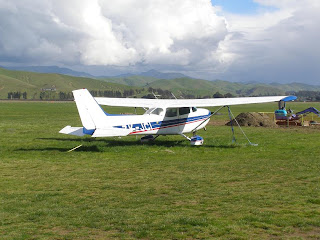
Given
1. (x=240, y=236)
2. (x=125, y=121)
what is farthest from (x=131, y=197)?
(x=125, y=121)

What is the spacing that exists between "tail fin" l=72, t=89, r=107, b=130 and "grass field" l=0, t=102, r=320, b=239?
1.40m

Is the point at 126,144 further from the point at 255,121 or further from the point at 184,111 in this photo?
the point at 255,121

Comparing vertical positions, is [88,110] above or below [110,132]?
above

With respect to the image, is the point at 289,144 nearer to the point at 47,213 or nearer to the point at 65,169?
the point at 65,169

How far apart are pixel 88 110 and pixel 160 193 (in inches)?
285

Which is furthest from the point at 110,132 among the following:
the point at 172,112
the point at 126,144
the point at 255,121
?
the point at 255,121

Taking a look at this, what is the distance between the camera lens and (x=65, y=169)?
1224 centimetres

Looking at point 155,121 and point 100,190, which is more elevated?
point 155,121

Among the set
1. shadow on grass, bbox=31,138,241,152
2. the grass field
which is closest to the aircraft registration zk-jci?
shadow on grass, bbox=31,138,241,152

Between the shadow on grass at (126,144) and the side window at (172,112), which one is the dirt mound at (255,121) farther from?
the side window at (172,112)

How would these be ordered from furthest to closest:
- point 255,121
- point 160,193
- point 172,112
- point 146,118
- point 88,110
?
point 255,121, point 172,112, point 146,118, point 88,110, point 160,193

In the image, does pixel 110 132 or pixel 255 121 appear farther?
pixel 255 121

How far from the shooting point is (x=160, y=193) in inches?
348

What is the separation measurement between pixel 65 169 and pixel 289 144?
Answer: 11628 millimetres
